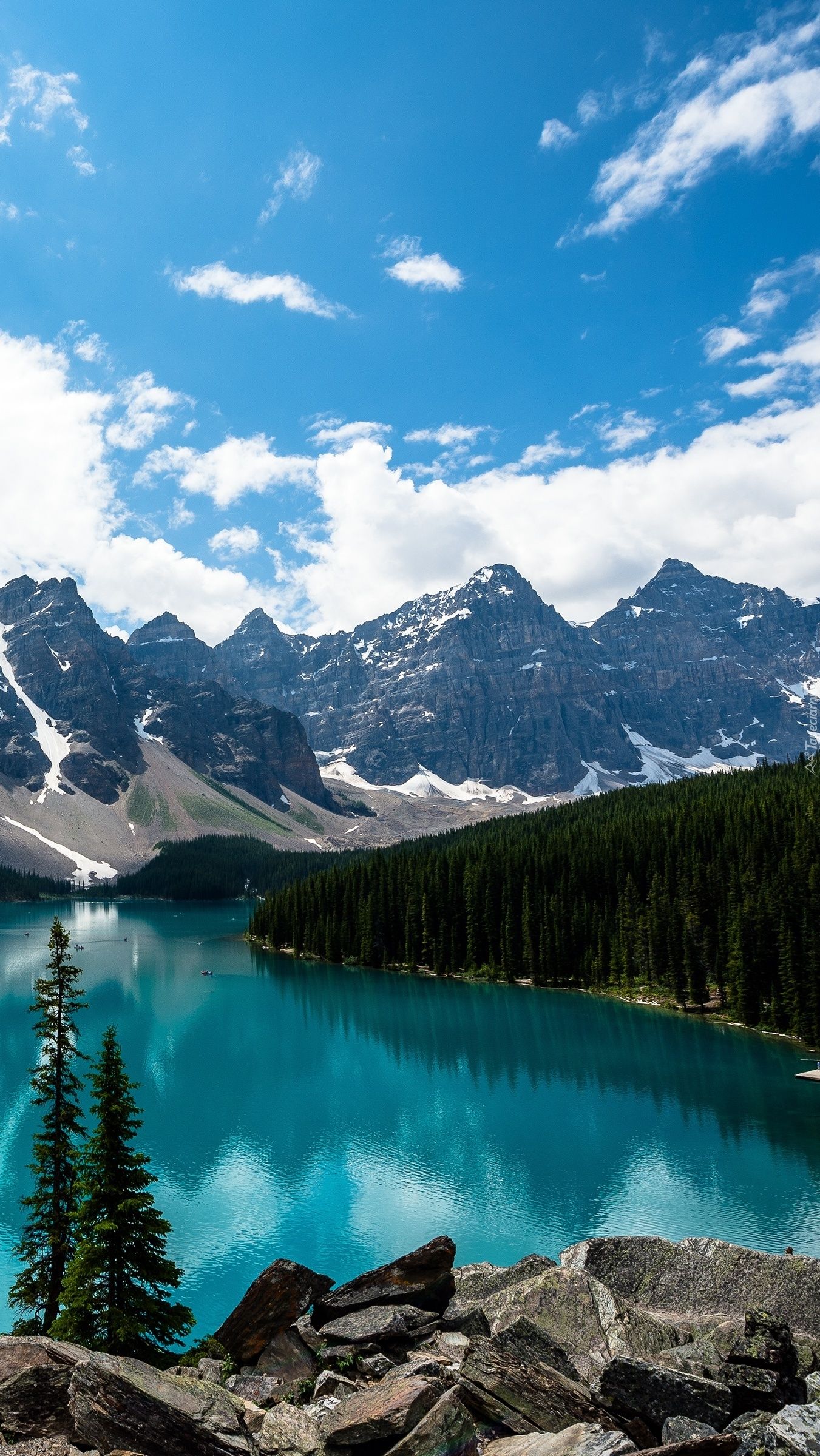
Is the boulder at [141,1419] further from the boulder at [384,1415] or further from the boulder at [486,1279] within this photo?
the boulder at [486,1279]

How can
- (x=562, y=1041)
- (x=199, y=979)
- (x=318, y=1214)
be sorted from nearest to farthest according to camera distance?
1. (x=318, y=1214)
2. (x=562, y=1041)
3. (x=199, y=979)

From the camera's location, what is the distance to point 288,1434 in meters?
11.7

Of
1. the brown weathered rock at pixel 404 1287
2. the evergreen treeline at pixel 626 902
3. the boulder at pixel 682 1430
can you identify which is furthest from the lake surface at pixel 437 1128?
the boulder at pixel 682 1430

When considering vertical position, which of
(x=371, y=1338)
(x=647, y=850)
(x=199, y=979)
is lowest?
(x=199, y=979)

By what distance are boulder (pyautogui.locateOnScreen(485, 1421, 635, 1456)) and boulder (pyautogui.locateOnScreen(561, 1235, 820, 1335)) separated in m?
6.43

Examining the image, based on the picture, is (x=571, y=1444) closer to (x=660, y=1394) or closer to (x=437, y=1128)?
(x=660, y=1394)

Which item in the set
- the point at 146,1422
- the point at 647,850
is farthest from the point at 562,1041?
the point at 146,1422

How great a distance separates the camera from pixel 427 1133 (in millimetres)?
46469

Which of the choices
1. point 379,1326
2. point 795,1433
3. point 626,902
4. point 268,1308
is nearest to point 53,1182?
point 268,1308

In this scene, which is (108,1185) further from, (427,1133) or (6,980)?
(6,980)

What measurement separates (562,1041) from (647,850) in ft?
122

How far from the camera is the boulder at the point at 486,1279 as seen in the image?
55.8ft

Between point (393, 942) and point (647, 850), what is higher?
point (647, 850)

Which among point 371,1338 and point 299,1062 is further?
point 299,1062
